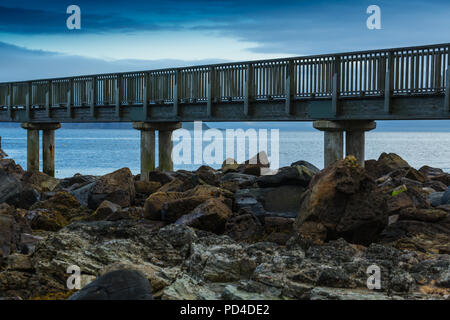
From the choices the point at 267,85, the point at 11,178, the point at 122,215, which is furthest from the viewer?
the point at 267,85

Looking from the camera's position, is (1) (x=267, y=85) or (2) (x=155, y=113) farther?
(2) (x=155, y=113)

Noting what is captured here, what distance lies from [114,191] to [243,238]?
531 centimetres

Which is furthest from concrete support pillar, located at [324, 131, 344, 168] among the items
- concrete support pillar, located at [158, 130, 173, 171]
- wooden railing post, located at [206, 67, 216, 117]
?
concrete support pillar, located at [158, 130, 173, 171]

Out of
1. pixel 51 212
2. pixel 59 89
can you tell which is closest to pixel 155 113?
pixel 59 89

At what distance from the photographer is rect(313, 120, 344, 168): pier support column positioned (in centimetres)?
1786

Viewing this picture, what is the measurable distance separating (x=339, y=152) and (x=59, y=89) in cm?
1638

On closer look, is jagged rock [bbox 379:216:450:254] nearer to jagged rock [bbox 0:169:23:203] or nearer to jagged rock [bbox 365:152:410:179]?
jagged rock [bbox 365:152:410:179]

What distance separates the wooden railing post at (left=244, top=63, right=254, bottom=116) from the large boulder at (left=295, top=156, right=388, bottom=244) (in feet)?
29.4

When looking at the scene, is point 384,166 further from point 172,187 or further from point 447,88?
point 172,187

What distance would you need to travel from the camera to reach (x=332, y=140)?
18047 mm

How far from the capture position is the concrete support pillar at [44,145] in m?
29.7
